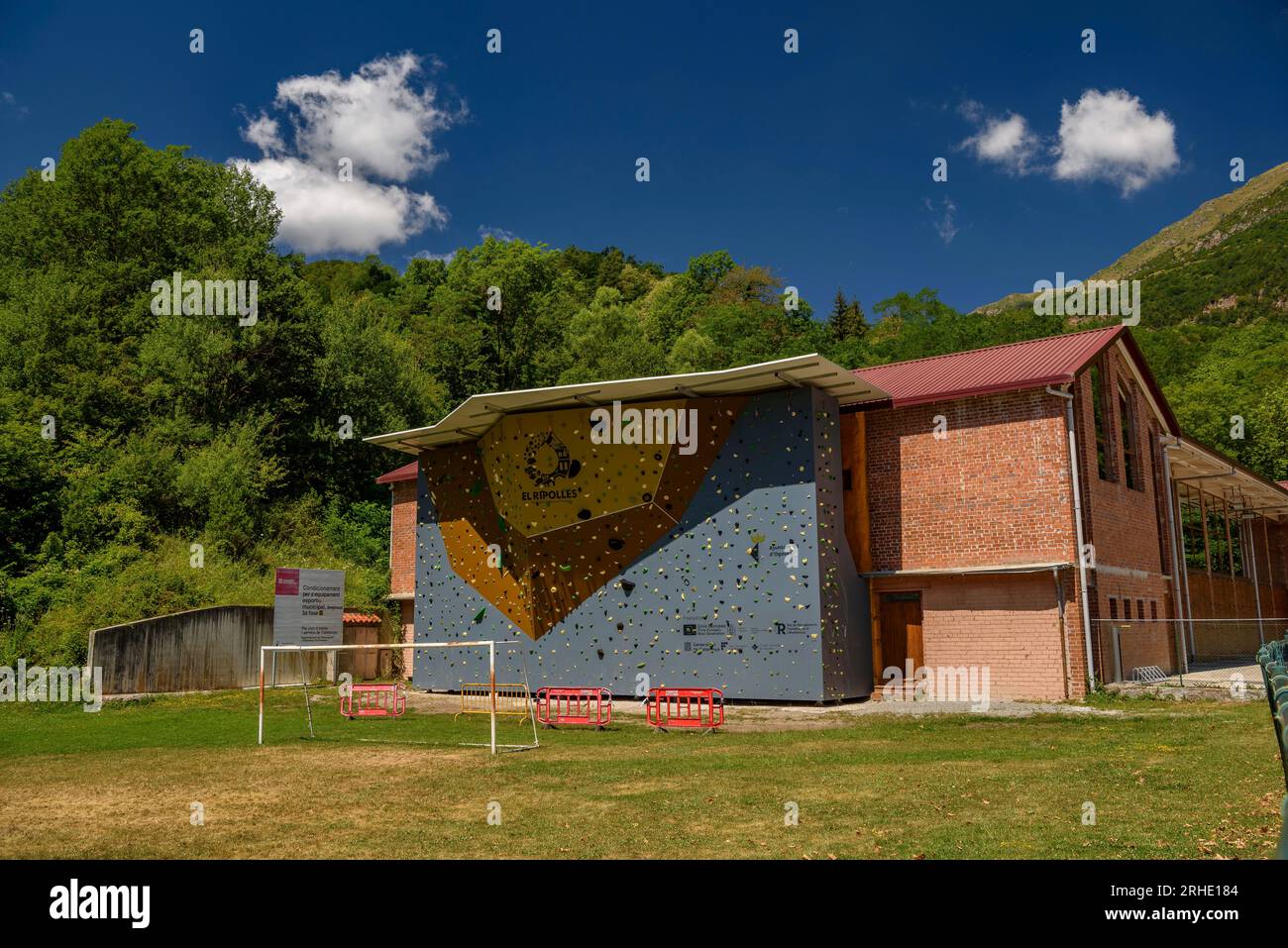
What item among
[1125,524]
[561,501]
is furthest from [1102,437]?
[561,501]

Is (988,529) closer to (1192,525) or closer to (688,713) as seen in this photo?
(688,713)

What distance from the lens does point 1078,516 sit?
22203 millimetres

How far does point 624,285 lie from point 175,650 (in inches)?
2356

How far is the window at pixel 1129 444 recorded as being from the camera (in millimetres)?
27297

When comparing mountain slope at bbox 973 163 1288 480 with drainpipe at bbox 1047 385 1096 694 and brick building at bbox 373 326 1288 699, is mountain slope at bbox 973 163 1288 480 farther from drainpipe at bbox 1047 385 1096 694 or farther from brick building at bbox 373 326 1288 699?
drainpipe at bbox 1047 385 1096 694

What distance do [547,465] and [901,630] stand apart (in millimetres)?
10619

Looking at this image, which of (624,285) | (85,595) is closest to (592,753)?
(85,595)

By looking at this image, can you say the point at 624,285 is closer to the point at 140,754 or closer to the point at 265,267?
the point at 265,267

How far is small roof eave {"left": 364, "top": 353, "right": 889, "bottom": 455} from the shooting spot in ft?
73.4

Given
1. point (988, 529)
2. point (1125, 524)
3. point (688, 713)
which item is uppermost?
point (1125, 524)

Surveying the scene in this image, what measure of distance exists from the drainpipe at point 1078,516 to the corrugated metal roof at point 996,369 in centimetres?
62

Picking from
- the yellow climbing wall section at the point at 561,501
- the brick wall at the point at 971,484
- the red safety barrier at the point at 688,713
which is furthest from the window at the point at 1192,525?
the red safety barrier at the point at 688,713

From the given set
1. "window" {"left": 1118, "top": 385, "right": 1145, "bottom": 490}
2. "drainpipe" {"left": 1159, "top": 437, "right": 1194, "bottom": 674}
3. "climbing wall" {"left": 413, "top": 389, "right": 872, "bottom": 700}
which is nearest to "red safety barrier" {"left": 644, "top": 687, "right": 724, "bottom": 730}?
"climbing wall" {"left": 413, "top": 389, "right": 872, "bottom": 700}

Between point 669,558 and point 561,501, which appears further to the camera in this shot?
point 561,501
